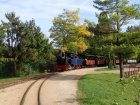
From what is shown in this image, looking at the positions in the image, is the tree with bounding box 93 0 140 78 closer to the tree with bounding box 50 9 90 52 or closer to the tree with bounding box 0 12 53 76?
the tree with bounding box 0 12 53 76

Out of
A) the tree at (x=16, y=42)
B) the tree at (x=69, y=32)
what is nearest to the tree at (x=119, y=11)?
the tree at (x=16, y=42)

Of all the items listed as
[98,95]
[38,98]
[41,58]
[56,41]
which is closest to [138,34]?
[98,95]

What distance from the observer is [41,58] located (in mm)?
46125

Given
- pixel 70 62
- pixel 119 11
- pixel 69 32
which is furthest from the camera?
pixel 69 32

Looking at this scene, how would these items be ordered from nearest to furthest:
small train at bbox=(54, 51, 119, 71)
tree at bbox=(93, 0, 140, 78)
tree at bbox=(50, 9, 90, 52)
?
tree at bbox=(93, 0, 140, 78) < small train at bbox=(54, 51, 119, 71) < tree at bbox=(50, 9, 90, 52)

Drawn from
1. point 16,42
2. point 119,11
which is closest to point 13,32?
point 16,42

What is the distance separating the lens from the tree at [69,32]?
5156 cm

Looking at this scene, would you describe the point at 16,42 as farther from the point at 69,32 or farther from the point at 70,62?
the point at 69,32

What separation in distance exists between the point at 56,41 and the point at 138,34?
89.6 feet

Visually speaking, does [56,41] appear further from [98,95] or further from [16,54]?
[98,95]

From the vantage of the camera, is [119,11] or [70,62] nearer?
[119,11]

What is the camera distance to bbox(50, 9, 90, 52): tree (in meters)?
51.6

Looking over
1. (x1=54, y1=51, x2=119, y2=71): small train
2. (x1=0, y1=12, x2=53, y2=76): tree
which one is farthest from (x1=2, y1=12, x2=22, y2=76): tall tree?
(x1=54, y1=51, x2=119, y2=71): small train

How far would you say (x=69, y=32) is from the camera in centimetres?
5291
